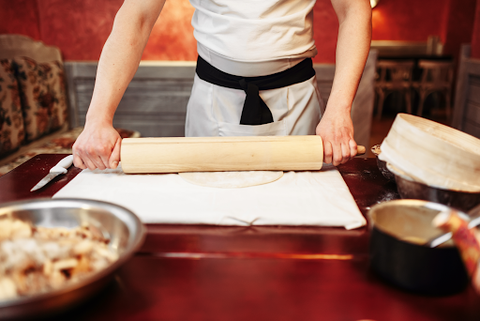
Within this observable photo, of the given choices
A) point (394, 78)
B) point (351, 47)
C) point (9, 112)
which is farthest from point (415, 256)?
point (394, 78)

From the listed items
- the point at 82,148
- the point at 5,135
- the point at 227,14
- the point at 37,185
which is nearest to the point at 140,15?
the point at 227,14

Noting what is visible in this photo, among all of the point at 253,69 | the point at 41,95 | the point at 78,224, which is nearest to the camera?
the point at 78,224

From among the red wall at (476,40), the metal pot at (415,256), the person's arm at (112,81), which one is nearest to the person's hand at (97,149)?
the person's arm at (112,81)

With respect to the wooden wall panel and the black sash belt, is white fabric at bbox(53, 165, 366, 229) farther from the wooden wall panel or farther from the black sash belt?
the wooden wall panel

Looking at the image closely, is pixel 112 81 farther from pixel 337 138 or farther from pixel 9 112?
pixel 9 112

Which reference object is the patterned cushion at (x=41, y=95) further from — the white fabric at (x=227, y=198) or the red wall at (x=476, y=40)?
the red wall at (x=476, y=40)

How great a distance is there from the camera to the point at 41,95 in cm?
266

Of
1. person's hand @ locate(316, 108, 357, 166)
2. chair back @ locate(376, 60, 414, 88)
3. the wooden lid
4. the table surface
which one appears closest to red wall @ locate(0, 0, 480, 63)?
person's hand @ locate(316, 108, 357, 166)

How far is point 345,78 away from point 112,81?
2.46ft

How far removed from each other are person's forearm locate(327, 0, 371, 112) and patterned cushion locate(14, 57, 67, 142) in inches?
83.0

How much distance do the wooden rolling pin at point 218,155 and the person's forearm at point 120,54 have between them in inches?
7.2

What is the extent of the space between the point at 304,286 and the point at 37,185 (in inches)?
29.0

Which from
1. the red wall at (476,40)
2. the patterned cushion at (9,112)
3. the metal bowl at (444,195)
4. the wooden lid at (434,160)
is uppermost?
the red wall at (476,40)

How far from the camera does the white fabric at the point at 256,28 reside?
1.25 meters
